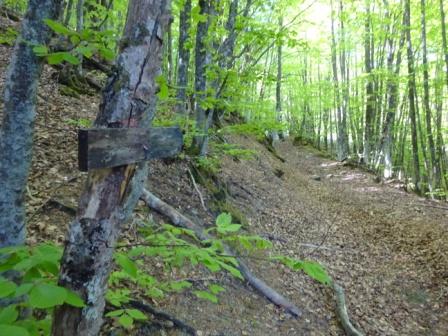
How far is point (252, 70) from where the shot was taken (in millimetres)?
6199

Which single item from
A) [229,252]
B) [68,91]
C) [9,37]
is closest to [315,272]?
[229,252]

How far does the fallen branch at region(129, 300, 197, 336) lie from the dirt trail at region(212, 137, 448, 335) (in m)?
1.61

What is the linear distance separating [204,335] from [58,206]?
238cm

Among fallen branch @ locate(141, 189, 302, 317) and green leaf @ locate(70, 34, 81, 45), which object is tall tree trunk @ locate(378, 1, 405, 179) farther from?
green leaf @ locate(70, 34, 81, 45)

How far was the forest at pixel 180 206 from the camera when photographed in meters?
1.84

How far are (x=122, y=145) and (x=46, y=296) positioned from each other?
771mm

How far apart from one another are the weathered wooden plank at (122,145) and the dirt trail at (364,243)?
1590mm

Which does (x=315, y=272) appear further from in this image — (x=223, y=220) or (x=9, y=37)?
(x=9, y=37)

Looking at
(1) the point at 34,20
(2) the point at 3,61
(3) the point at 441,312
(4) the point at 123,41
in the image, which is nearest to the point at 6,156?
(1) the point at 34,20

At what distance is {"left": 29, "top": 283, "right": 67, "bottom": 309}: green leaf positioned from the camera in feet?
4.38

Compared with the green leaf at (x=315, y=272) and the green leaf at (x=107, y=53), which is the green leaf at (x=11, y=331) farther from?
the green leaf at (x=315, y=272)

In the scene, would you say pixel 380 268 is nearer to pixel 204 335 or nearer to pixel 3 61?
pixel 204 335

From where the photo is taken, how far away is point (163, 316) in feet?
11.7

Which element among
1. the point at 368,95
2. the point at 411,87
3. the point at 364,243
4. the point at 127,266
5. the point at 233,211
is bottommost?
the point at 364,243
